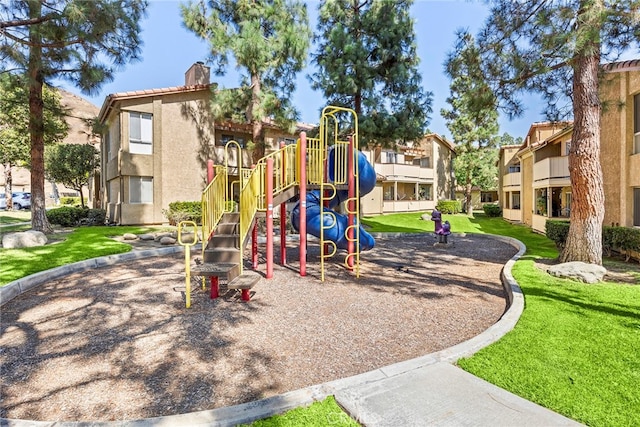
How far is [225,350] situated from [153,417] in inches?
56.6

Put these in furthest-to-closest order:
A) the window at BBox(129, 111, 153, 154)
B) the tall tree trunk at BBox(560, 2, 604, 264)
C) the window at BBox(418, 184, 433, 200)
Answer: the window at BBox(418, 184, 433, 200) < the window at BBox(129, 111, 153, 154) < the tall tree trunk at BBox(560, 2, 604, 264)

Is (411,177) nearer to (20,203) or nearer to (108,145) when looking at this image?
(108,145)

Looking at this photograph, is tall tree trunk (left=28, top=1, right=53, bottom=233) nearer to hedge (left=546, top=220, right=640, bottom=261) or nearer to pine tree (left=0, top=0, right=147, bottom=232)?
pine tree (left=0, top=0, right=147, bottom=232)

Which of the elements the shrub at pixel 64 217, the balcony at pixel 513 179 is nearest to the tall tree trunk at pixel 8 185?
the shrub at pixel 64 217

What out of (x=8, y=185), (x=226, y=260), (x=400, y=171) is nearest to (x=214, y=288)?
(x=226, y=260)

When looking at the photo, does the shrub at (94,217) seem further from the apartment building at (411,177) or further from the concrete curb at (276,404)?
the concrete curb at (276,404)

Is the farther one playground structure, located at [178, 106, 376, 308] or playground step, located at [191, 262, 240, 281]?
playground structure, located at [178, 106, 376, 308]

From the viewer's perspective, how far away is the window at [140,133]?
62.6 feet

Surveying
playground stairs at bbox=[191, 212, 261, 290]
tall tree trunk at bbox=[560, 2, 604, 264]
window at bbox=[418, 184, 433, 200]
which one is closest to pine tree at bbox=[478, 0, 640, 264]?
tall tree trunk at bbox=[560, 2, 604, 264]

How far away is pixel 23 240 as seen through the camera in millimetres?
11164

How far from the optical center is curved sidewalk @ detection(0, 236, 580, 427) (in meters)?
2.68

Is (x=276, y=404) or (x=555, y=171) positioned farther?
(x=555, y=171)

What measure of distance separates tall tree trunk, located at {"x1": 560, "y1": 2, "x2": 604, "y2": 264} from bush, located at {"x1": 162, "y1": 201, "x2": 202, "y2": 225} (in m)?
17.0

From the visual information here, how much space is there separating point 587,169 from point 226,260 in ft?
29.0
